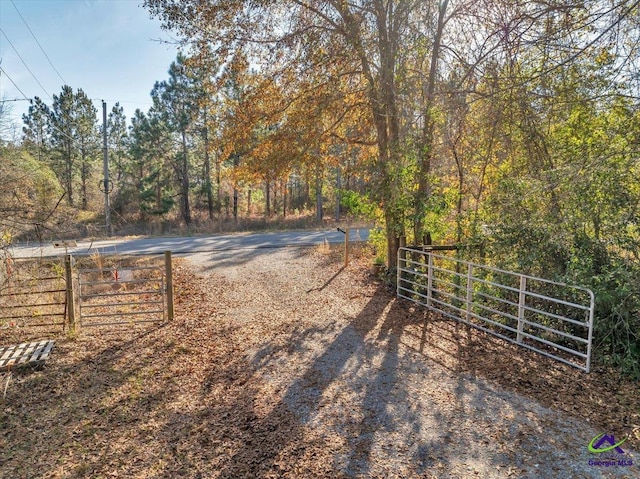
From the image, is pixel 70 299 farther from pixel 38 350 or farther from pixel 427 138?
pixel 427 138

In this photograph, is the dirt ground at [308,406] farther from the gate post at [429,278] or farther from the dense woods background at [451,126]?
the dense woods background at [451,126]

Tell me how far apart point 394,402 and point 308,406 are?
839 millimetres

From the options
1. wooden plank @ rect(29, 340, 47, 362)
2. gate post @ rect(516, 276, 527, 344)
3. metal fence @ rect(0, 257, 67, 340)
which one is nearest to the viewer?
wooden plank @ rect(29, 340, 47, 362)

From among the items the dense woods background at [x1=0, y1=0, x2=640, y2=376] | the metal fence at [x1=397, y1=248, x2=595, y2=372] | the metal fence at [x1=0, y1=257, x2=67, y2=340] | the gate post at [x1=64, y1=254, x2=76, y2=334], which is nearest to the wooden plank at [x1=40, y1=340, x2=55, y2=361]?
the gate post at [x1=64, y1=254, x2=76, y2=334]

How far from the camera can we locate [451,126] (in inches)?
287

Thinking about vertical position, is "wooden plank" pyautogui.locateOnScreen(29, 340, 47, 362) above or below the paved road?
below

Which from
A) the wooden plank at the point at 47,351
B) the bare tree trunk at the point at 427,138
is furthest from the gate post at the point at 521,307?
the wooden plank at the point at 47,351

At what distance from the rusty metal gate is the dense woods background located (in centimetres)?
118

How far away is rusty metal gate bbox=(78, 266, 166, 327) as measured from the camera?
589 cm

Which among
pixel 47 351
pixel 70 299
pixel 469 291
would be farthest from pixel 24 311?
pixel 469 291

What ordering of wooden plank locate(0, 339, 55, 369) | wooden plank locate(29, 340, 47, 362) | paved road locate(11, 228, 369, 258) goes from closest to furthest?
wooden plank locate(0, 339, 55, 369), wooden plank locate(29, 340, 47, 362), paved road locate(11, 228, 369, 258)

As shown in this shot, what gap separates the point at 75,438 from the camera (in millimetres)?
3270

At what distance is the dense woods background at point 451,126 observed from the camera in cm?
446

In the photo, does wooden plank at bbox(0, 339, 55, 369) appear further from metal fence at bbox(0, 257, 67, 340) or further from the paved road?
the paved road
